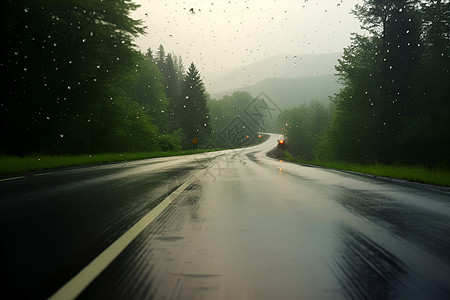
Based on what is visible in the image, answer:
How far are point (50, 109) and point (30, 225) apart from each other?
1855 cm

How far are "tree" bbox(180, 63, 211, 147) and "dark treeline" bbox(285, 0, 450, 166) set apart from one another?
37.5 m

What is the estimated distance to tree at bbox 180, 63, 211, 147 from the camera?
6216cm

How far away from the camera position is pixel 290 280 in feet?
7.68

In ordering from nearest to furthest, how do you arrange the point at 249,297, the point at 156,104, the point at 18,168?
the point at 249,297 < the point at 18,168 < the point at 156,104

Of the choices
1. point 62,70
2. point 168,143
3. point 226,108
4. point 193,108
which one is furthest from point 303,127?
point 62,70

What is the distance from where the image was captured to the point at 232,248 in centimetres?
311

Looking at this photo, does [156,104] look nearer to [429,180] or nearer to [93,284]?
[429,180]

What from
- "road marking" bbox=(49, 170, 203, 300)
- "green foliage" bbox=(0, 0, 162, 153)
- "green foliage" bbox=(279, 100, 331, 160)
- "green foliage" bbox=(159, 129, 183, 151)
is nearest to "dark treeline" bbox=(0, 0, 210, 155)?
"green foliage" bbox=(0, 0, 162, 153)

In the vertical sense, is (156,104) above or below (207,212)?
above

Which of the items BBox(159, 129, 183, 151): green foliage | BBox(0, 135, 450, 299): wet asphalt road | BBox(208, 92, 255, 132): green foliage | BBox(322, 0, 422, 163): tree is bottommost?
BBox(0, 135, 450, 299): wet asphalt road

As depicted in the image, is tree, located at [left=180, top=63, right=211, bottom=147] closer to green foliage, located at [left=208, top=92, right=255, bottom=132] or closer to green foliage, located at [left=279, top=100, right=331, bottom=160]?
green foliage, located at [left=279, top=100, right=331, bottom=160]

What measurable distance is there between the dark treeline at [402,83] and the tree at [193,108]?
123 ft

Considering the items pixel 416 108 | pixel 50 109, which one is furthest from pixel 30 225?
pixel 416 108

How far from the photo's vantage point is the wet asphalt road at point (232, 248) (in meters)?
2.20
